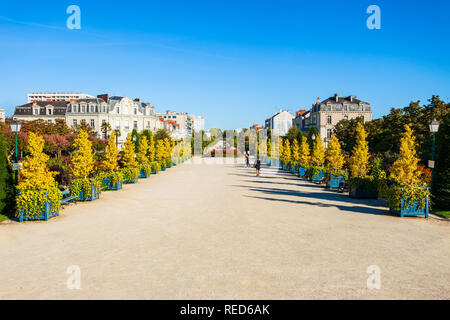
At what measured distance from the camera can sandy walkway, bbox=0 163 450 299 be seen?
5.21 m

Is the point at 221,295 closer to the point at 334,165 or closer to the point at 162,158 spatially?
the point at 334,165

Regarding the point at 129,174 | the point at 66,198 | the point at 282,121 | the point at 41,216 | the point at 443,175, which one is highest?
the point at 282,121

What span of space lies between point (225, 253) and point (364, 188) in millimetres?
10029

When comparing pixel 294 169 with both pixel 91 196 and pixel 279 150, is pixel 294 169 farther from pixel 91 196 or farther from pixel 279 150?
pixel 91 196

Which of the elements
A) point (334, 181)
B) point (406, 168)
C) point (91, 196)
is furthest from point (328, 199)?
point (91, 196)

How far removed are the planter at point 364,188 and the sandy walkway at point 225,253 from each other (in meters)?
2.26

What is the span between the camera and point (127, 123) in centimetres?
6606

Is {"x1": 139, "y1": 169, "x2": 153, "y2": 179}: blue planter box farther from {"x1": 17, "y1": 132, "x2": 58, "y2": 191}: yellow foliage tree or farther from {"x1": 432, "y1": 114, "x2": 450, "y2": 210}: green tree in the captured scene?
{"x1": 432, "y1": 114, "x2": 450, "y2": 210}: green tree

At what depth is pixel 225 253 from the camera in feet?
23.0

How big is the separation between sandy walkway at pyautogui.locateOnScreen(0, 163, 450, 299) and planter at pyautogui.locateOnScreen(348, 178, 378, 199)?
7.41ft

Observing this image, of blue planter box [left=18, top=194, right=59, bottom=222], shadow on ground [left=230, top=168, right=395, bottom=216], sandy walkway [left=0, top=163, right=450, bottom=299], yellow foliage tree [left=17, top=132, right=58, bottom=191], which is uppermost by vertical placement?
yellow foliage tree [left=17, top=132, right=58, bottom=191]

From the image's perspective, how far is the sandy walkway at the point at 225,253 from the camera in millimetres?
5211

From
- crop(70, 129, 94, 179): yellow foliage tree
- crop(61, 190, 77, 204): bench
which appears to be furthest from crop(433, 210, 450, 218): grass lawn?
crop(70, 129, 94, 179): yellow foliage tree
